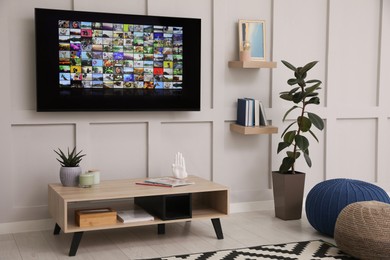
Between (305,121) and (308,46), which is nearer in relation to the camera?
(305,121)

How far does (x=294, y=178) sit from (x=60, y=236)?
74.0 inches

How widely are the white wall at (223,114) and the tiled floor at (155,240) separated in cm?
37

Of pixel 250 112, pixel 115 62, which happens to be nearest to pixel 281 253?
pixel 250 112

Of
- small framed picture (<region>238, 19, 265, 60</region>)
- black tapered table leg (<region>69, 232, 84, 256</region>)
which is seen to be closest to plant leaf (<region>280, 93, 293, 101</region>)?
small framed picture (<region>238, 19, 265, 60</region>)

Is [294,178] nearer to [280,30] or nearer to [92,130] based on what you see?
[280,30]

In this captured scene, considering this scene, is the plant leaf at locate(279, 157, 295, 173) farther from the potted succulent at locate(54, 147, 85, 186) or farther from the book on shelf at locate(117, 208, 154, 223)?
the potted succulent at locate(54, 147, 85, 186)

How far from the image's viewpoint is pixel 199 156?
4.88 m

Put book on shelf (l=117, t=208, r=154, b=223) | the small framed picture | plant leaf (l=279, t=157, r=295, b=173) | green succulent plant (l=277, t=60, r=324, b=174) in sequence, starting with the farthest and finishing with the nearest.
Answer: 1. the small framed picture
2. plant leaf (l=279, t=157, r=295, b=173)
3. green succulent plant (l=277, t=60, r=324, b=174)
4. book on shelf (l=117, t=208, r=154, b=223)

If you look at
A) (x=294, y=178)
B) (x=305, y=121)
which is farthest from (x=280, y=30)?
(x=294, y=178)

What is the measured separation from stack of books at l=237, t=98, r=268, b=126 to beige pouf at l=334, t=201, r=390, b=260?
4.23 feet

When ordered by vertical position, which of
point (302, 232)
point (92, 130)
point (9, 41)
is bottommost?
point (302, 232)

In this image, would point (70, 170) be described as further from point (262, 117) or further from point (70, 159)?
point (262, 117)

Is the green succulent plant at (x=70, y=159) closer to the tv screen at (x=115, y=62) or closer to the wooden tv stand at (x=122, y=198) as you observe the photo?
the wooden tv stand at (x=122, y=198)

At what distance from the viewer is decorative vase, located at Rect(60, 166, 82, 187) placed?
4.10 m
